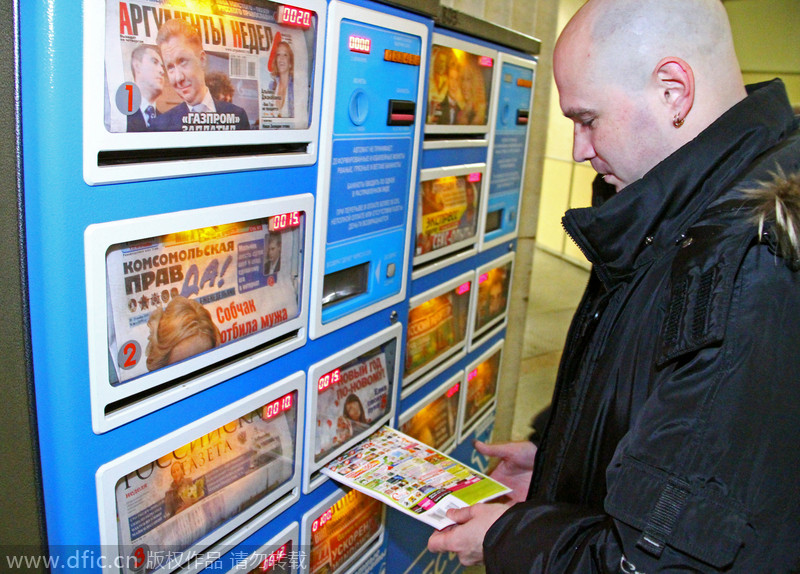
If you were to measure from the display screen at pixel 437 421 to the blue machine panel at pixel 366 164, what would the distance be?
Answer: 0.80 meters

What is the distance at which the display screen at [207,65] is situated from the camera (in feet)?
3.97

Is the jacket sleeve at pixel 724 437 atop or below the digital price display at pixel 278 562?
atop

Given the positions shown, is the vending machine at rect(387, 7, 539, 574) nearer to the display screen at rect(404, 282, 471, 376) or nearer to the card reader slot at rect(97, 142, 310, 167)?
the display screen at rect(404, 282, 471, 376)

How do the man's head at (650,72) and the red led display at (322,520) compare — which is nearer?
the man's head at (650,72)

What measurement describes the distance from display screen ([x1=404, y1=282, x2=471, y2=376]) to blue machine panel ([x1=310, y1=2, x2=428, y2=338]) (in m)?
0.53

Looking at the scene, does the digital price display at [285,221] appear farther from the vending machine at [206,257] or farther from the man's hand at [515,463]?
the man's hand at [515,463]

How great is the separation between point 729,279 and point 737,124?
41 cm

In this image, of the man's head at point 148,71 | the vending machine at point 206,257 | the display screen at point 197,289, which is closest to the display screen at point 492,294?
the vending machine at point 206,257

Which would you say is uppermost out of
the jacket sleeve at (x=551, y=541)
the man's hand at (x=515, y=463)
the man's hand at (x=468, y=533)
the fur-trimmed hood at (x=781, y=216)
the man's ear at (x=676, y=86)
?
the man's ear at (x=676, y=86)

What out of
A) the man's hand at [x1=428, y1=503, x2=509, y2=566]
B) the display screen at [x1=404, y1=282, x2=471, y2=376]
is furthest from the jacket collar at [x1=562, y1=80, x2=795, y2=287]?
the display screen at [x1=404, y1=282, x2=471, y2=376]

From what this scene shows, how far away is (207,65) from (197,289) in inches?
19.5

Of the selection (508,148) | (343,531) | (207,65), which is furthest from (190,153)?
(508,148)

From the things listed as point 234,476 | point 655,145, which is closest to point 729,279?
point 655,145

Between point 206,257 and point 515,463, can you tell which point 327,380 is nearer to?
point 206,257
